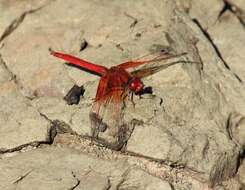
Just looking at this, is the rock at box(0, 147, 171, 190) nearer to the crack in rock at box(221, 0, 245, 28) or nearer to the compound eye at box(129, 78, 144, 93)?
the compound eye at box(129, 78, 144, 93)

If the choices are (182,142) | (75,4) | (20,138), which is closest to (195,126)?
(182,142)

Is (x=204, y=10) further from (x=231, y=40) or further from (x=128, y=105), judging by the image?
(x=128, y=105)

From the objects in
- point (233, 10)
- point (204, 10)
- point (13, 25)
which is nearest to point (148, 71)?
point (13, 25)

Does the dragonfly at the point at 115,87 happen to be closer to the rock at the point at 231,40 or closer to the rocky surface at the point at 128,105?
the rocky surface at the point at 128,105

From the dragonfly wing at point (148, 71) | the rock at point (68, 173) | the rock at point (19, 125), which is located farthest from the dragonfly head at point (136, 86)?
the rock at point (19, 125)

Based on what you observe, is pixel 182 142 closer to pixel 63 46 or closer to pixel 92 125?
pixel 92 125

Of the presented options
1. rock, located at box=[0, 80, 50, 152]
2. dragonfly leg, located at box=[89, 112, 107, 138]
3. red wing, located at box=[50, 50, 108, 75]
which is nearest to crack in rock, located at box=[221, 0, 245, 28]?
red wing, located at box=[50, 50, 108, 75]

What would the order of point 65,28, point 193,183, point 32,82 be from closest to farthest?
1. point 193,183
2. point 32,82
3. point 65,28
